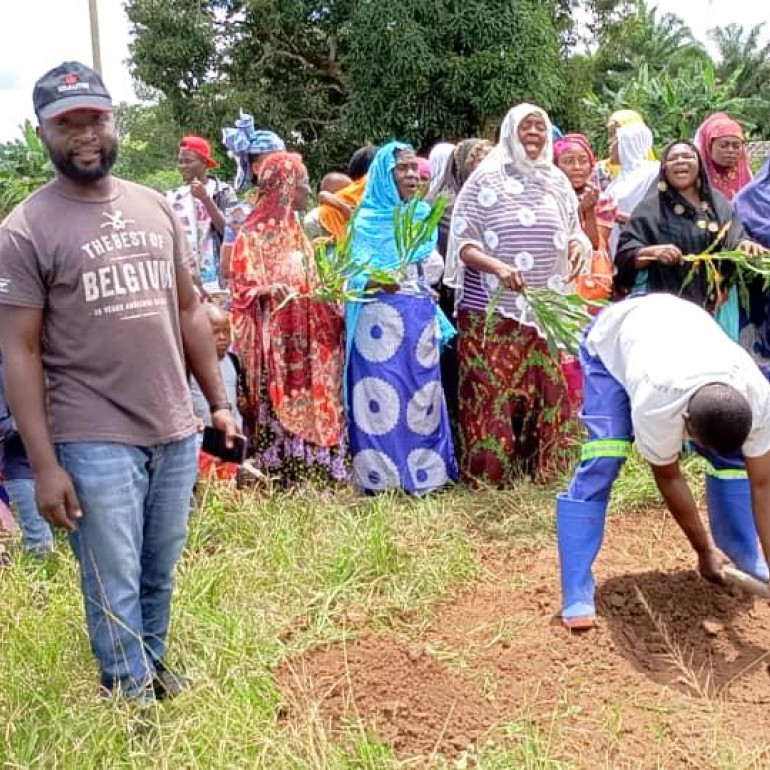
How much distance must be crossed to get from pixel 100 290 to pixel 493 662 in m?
1.63

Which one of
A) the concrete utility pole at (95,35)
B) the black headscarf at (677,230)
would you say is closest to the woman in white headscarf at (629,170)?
the black headscarf at (677,230)


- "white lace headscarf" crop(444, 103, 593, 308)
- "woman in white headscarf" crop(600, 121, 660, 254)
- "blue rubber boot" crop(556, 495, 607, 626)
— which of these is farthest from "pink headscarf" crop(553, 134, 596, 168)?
"blue rubber boot" crop(556, 495, 607, 626)

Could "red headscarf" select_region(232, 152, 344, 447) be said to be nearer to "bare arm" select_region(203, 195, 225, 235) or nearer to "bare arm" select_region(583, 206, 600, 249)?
"bare arm" select_region(203, 195, 225, 235)

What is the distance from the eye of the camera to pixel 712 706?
2756mm

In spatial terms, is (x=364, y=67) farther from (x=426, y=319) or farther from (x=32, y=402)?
(x=32, y=402)


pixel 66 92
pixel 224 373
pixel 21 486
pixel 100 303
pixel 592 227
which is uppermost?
pixel 66 92

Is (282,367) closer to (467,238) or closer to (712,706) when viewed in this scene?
(467,238)

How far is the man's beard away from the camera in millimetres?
2406

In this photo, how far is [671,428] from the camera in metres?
2.85

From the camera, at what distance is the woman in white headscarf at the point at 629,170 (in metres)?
5.59

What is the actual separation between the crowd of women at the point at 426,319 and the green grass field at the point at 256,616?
279mm

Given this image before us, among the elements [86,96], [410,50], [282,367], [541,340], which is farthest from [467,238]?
[410,50]

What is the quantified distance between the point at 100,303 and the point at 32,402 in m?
0.29

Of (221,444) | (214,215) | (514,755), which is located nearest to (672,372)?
(514,755)
